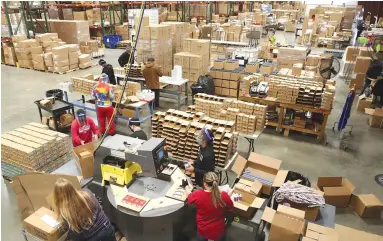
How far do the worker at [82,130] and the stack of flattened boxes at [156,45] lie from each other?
466 centimetres

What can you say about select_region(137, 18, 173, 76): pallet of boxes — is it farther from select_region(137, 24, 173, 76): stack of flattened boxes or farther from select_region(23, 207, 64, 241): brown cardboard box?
select_region(23, 207, 64, 241): brown cardboard box

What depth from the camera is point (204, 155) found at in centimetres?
421

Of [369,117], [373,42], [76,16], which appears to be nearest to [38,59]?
[76,16]

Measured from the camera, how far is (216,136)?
15.7 ft

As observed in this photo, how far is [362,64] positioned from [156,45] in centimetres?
750

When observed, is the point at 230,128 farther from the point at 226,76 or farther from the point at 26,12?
the point at 26,12

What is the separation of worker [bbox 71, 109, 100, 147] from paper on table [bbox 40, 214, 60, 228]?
1.77 meters

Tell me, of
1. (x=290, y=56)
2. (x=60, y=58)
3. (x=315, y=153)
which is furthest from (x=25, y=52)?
(x=315, y=153)

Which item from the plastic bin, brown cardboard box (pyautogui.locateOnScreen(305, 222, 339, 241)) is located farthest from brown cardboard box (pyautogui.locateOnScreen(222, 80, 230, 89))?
the plastic bin

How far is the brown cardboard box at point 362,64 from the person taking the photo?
10.6 meters

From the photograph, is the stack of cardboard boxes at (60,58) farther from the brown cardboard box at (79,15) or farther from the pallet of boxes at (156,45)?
the brown cardboard box at (79,15)

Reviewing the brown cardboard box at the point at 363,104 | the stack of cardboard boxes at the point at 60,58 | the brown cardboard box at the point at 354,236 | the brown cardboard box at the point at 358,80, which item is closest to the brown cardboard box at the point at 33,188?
the brown cardboard box at the point at 354,236

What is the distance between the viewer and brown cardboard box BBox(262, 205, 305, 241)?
11.0 feet

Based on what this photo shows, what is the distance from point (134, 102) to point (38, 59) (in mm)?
7582
